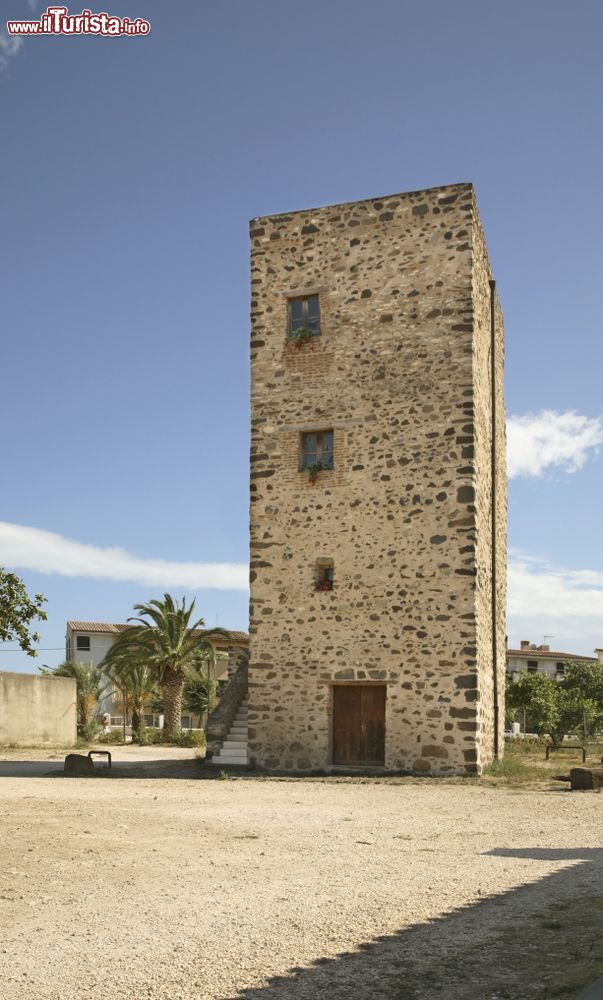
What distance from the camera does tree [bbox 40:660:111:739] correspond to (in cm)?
3675

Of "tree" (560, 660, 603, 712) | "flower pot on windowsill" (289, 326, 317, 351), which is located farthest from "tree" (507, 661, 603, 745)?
"flower pot on windowsill" (289, 326, 317, 351)

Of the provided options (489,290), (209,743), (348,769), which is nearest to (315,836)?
(348,769)

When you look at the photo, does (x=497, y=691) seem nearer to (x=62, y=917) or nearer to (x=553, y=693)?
(x=62, y=917)

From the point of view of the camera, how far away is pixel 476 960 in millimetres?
5457

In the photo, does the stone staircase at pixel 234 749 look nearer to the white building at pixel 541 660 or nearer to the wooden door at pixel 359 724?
the wooden door at pixel 359 724

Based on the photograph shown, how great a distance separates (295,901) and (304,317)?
14964 millimetres

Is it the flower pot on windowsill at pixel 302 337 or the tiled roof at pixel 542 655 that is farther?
the tiled roof at pixel 542 655

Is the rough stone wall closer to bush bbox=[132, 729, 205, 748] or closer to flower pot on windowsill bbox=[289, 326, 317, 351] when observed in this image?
flower pot on windowsill bbox=[289, 326, 317, 351]

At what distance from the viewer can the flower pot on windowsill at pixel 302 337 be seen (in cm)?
2005

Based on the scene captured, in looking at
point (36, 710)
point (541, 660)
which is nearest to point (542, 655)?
point (541, 660)

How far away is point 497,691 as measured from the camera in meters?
20.6

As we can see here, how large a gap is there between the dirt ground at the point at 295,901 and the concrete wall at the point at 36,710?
49.2ft

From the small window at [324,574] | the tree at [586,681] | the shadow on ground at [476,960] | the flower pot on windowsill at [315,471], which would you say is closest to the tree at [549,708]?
the tree at [586,681]

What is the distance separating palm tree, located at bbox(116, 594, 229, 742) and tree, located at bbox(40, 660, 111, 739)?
9.41ft
